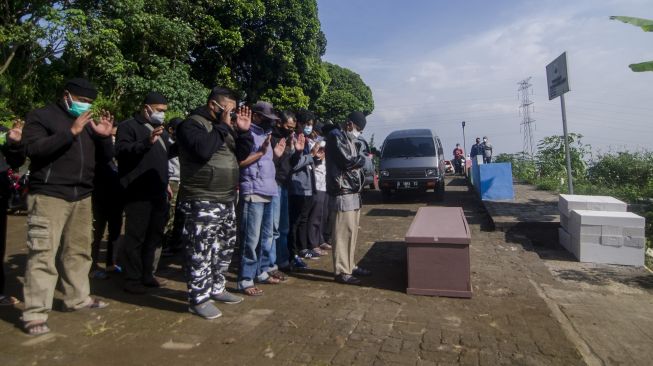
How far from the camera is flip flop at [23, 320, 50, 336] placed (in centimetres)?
316

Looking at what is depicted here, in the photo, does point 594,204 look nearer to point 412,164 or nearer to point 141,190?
point 141,190

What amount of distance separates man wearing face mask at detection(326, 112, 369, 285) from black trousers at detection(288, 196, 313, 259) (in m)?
0.89

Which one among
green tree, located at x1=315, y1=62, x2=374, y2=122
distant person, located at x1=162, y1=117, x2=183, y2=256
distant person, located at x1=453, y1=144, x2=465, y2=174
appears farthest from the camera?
green tree, located at x1=315, y1=62, x2=374, y2=122

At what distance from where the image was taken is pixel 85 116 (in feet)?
10.7

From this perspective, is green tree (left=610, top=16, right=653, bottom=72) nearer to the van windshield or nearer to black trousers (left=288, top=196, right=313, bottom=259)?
black trousers (left=288, top=196, right=313, bottom=259)

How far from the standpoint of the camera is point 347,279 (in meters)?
4.70

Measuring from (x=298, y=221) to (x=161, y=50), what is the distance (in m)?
11.1

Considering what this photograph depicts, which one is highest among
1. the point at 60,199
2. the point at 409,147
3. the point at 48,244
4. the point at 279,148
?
the point at 409,147

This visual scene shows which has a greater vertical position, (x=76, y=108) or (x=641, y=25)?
(x=641, y=25)

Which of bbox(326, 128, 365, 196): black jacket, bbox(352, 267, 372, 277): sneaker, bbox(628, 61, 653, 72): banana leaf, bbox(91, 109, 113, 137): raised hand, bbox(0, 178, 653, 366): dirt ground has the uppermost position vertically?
bbox(628, 61, 653, 72): banana leaf

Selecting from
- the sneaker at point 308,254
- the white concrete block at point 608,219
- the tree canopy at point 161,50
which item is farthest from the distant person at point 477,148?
the sneaker at point 308,254

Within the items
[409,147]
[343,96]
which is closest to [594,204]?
[409,147]

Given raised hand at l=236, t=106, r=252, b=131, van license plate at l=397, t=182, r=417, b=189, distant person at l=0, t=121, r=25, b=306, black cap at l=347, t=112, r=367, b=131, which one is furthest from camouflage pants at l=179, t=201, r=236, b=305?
van license plate at l=397, t=182, r=417, b=189

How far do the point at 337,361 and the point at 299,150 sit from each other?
2920mm
